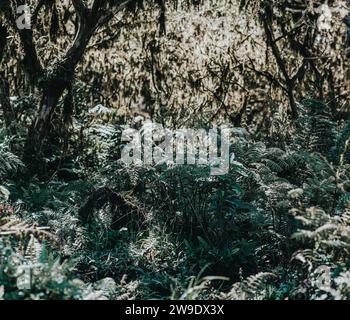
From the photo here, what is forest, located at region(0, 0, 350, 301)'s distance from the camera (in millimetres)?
4855

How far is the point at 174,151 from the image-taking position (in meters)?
6.94

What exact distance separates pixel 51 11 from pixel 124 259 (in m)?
4.78

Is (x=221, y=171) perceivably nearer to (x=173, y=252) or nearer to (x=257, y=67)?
(x=173, y=252)

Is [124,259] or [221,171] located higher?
[221,171]

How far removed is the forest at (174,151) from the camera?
4.86 m

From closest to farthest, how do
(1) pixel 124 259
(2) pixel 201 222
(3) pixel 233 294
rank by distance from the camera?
(3) pixel 233 294
(1) pixel 124 259
(2) pixel 201 222

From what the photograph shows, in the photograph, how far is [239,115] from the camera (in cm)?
913

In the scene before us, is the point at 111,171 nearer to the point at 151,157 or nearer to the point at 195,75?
the point at 151,157

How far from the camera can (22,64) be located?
8.66 m

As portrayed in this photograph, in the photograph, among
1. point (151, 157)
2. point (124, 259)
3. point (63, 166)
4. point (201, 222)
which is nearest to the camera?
point (124, 259)

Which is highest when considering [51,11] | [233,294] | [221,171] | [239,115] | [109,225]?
[51,11]

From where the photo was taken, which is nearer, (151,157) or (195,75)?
(151,157)

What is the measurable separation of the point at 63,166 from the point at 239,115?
2.84 metres

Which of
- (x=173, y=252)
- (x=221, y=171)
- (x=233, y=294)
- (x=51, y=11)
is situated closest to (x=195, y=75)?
(x=51, y=11)
